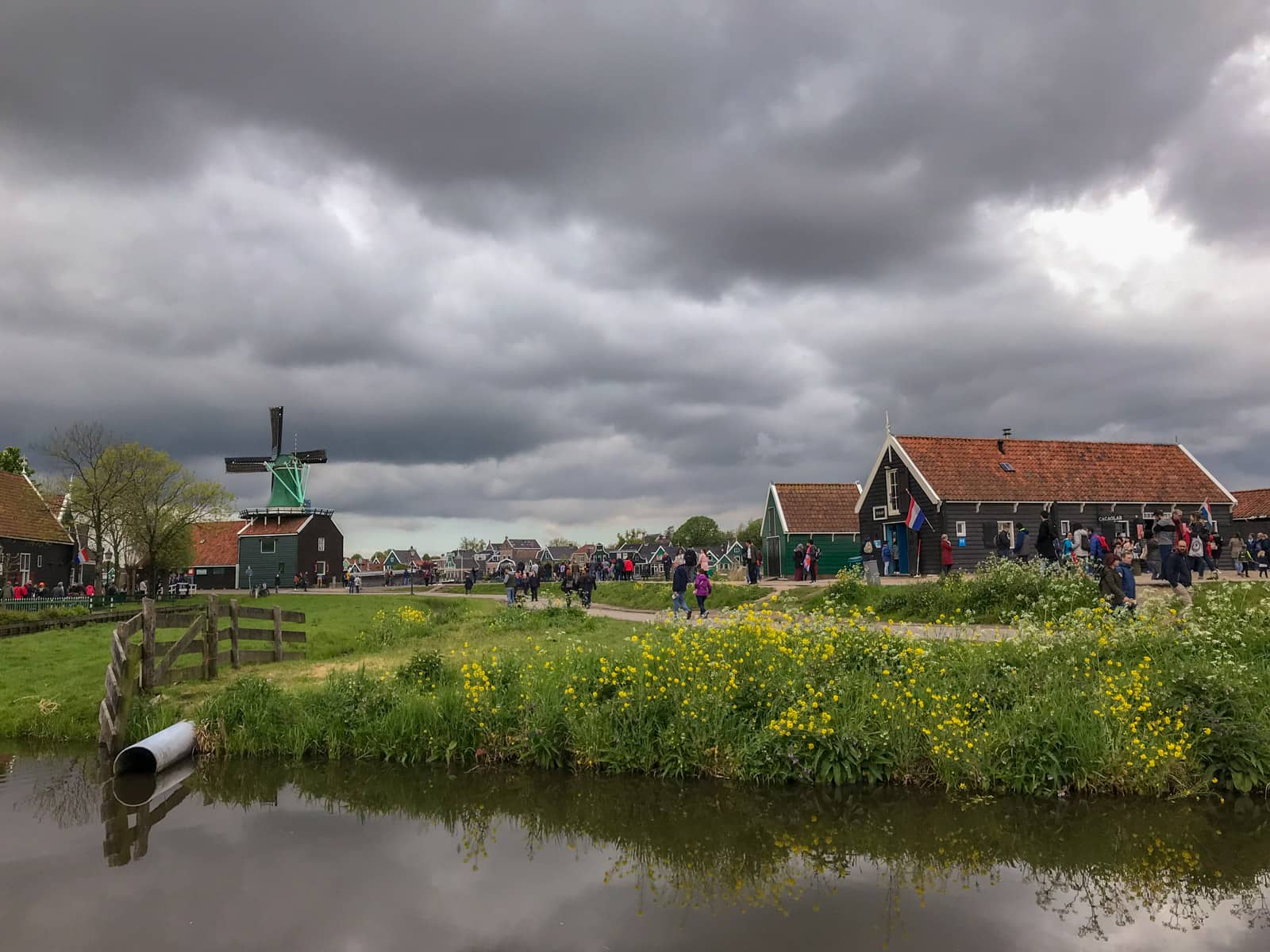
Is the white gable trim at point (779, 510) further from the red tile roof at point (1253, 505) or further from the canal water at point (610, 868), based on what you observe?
the canal water at point (610, 868)

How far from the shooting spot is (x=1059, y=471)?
36438 millimetres

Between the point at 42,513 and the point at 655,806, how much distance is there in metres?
51.8

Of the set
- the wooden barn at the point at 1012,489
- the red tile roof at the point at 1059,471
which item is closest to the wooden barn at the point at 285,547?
the wooden barn at the point at 1012,489

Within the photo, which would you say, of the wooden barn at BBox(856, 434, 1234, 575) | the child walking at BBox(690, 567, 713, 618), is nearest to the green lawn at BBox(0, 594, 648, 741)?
the child walking at BBox(690, 567, 713, 618)

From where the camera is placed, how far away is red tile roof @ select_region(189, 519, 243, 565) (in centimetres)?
7419

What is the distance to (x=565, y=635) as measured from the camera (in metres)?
17.7

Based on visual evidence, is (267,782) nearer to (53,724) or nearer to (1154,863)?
(53,724)

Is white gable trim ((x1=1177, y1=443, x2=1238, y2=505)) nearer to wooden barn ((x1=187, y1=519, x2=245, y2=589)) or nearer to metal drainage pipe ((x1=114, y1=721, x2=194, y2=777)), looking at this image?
metal drainage pipe ((x1=114, y1=721, x2=194, y2=777))

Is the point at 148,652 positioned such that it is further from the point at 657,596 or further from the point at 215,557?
the point at 215,557

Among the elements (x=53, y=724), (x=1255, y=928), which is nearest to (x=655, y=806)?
(x=1255, y=928)

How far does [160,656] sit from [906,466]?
97.0 feet

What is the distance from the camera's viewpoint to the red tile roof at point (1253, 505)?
54000mm

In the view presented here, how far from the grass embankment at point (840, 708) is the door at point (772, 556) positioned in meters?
32.3

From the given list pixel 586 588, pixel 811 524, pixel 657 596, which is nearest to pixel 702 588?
pixel 586 588
